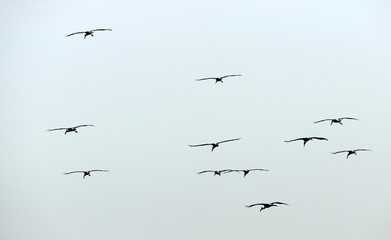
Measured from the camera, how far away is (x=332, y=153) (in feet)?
221

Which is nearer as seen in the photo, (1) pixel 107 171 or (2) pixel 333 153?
(2) pixel 333 153

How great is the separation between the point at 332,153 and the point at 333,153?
1.89 metres

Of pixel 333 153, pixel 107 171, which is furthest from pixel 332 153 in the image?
pixel 107 171

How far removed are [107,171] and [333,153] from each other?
16962 millimetres

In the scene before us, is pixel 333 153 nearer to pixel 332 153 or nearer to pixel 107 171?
pixel 332 153

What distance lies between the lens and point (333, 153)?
215 feet

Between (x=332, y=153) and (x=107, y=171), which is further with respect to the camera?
(x=107, y=171)

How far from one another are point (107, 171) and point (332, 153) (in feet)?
54.2
